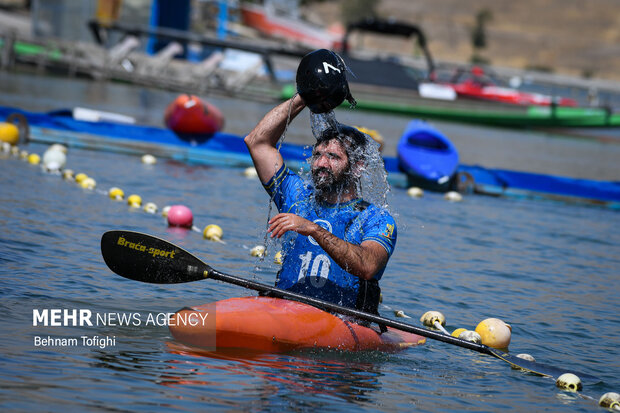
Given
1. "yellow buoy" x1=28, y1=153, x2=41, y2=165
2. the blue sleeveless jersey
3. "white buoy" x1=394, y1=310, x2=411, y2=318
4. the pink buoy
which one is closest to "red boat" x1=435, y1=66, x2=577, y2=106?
"yellow buoy" x1=28, y1=153, x2=41, y2=165

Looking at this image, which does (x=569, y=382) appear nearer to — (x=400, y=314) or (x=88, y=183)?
(x=400, y=314)

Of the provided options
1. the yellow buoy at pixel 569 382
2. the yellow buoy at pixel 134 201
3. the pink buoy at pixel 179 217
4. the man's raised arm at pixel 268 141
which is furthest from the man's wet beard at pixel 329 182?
the yellow buoy at pixel 134 201

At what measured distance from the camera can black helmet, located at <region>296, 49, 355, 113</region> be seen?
580 centimetres

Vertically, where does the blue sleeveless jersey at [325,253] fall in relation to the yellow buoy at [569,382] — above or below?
above

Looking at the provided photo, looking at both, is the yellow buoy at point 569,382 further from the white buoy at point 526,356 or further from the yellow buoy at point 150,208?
the yellow buoy at point 150,208

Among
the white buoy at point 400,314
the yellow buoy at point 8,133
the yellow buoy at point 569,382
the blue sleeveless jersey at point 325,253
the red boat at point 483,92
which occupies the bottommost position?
the yellow buoy at point 569,382

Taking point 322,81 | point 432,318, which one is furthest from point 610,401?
point 322,81

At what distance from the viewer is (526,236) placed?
11992 millimetres

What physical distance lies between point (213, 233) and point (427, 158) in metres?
6.62

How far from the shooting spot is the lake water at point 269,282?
201 inches

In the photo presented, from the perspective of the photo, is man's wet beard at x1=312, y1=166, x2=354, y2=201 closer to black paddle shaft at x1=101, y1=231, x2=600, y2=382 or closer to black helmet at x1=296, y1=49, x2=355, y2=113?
black helmet at x1=296, y1=49, x2=355, y2=113

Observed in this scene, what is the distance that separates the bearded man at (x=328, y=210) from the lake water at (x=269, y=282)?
1.60 feet

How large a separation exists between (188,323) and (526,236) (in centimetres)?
745

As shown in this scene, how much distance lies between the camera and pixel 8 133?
47.2 ft
